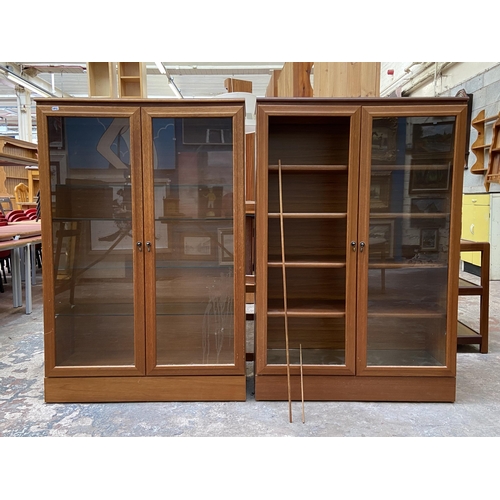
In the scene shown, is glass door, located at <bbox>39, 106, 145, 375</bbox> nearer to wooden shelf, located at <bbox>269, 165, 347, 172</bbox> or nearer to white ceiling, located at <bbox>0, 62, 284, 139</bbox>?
wooden shelf, located at <bbox>269, 165, 347, 172</bbox>

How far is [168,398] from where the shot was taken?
246cm

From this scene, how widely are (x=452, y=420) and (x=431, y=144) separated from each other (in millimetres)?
Result: 1560

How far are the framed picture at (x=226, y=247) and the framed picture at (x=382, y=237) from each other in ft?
2.72

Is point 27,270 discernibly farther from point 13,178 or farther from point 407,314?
point 13,178

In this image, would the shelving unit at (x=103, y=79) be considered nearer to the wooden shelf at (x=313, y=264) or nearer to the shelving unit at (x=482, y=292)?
the wooden shelf at (x=313, y=264)

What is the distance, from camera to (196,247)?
2.59 meters

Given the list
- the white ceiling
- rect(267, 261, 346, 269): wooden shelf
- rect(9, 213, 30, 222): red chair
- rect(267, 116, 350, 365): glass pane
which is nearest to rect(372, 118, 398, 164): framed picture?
rect(267, 116, 350, 365): glass pane

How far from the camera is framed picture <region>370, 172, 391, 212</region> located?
95.9 inches

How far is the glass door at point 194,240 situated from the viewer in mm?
2383

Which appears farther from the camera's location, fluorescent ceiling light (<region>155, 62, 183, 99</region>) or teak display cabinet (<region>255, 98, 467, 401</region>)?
fluorescent ceiling light (<region>155, 62, 183, 99</region>)

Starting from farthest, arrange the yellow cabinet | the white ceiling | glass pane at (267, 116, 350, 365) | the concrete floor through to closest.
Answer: the white ceiling
the yellow cabinet
glass pane at (267, 116, 350, 365)
the concrete floor

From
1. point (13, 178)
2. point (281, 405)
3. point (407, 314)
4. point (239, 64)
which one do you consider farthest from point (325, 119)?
point (13, 178)

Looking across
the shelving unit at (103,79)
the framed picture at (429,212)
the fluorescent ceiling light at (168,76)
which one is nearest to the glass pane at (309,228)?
the framed picture at (429,212)

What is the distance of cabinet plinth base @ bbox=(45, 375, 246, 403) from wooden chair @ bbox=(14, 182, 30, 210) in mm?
9850
